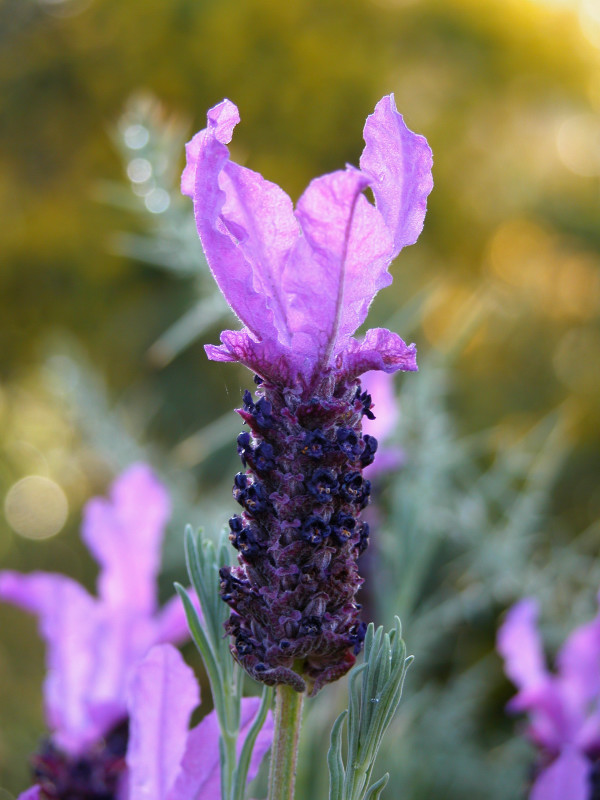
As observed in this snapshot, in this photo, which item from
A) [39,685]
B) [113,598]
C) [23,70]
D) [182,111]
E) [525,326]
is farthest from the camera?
[23,70]

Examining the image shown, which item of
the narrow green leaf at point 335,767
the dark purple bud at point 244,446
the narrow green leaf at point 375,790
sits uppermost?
the dark purple bud at point 244,446

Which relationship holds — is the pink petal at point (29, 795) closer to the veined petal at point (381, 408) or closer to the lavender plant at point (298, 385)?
the lavender plant at point (298, 385)

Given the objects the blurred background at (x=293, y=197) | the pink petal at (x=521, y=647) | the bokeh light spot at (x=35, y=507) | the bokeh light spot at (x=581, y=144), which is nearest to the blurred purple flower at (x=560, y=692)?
the pink petal at (x=521, y=647)

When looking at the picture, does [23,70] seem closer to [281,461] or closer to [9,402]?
[9,402]

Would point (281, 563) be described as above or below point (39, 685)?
below

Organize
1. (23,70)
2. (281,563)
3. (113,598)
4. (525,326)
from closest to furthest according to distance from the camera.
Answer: (281,563), (113,598), (525,326), (23,70)

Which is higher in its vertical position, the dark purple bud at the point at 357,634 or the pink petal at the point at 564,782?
the dark purple bud at the point at 357,634

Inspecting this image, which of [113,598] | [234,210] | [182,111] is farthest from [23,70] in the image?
[234,210]
